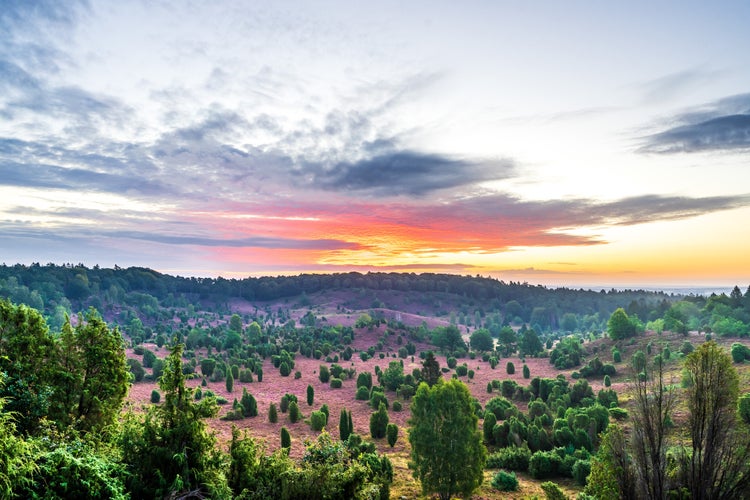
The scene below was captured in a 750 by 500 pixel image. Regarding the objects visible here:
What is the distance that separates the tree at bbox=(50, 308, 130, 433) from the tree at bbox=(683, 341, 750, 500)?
78.5 ft

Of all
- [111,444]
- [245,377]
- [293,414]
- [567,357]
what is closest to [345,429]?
[293,414]

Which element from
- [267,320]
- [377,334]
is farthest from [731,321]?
[267,320]

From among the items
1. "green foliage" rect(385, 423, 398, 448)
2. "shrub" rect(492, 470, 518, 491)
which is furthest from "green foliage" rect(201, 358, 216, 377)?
"shrub" rect(492, 470, 518, 491)

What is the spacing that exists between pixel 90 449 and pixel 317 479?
738 cm

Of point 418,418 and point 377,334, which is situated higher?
point 418,418

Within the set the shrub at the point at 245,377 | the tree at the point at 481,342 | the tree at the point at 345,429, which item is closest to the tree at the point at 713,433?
the tree at the point at 345,429

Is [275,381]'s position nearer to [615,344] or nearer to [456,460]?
[456,460]

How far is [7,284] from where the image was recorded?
110m

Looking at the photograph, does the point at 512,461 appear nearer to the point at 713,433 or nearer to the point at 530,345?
the point at 713,433

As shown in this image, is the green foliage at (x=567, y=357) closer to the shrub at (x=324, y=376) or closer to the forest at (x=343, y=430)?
the forest at (x=343, y=430)

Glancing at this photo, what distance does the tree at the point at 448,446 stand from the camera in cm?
1952

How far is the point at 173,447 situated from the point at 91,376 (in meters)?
9.33

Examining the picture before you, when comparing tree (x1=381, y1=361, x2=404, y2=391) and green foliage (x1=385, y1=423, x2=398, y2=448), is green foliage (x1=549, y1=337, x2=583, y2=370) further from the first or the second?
green foliage (x1=385, y1=423, x2=398, y2=448)

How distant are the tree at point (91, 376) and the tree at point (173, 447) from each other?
7.21m
